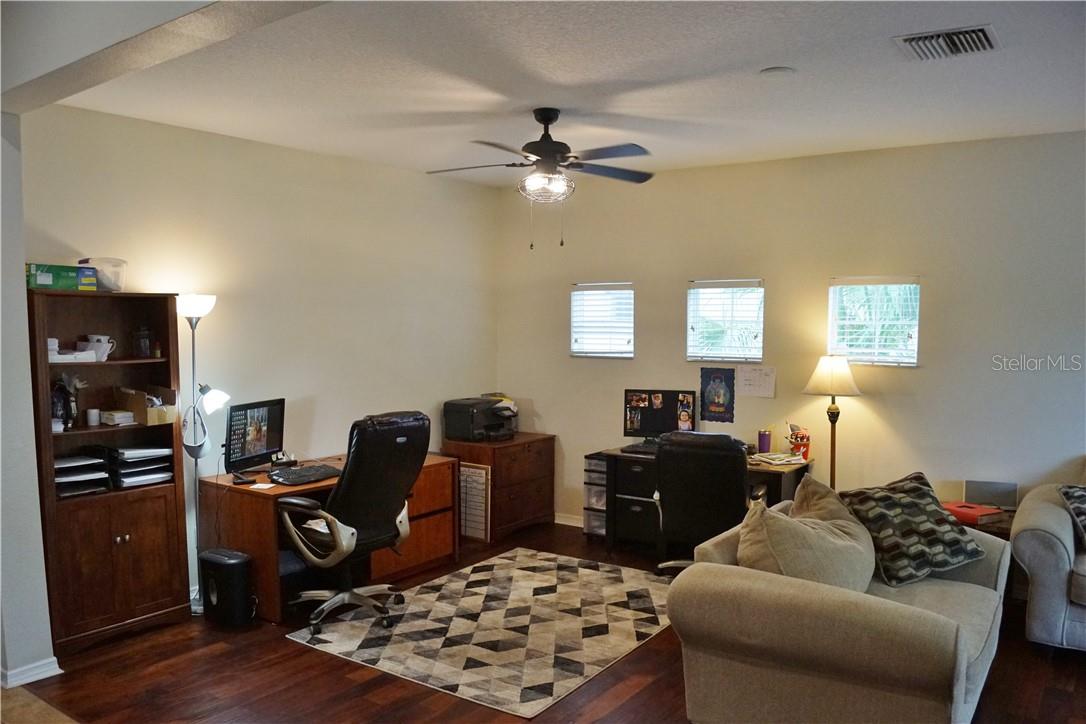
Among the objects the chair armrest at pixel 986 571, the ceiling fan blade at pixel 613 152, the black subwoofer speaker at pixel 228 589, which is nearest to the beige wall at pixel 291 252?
the black subwoofer speaker at pixel 228 589

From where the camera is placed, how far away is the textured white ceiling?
2752 millimetres

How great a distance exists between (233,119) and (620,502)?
3.28m

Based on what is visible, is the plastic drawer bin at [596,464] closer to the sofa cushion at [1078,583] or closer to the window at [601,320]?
the window at [601,320]

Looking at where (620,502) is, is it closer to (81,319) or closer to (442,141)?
(442,141)

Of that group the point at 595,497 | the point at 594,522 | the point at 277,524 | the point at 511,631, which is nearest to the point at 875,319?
the point at 595,497

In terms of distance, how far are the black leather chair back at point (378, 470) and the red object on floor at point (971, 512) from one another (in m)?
2.81

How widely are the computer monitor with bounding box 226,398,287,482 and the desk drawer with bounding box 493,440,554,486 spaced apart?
1.58 m

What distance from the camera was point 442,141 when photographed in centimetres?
471

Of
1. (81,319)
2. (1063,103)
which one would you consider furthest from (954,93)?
(81,319)

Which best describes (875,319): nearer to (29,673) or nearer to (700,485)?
(700,485)

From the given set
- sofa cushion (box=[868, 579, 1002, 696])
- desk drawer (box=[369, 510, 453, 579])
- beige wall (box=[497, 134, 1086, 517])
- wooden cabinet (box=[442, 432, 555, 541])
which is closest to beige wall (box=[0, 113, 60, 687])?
desk drawer (box=[369, 510, 453, 579])

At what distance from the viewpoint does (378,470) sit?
3938mm

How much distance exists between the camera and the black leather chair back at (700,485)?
4.36 m

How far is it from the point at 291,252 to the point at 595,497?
2629 mm
